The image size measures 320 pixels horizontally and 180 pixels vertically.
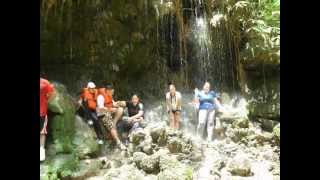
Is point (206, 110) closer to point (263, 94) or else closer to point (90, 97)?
point (263, 94)

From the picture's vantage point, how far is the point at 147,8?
5.63 metres

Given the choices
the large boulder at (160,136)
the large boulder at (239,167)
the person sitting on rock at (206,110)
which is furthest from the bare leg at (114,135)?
the large boulder at (239,167)

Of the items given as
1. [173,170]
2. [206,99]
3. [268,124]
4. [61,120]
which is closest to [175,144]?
[173,170]

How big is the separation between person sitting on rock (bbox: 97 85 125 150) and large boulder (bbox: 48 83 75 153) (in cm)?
33

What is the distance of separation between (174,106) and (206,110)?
40cm

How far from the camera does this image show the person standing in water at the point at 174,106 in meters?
5.54

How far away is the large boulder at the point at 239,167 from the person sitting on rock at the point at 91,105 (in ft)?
5.22

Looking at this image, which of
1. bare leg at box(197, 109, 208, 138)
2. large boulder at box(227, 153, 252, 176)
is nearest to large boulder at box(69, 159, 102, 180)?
bare leg at box(197, 109, 208, 138)

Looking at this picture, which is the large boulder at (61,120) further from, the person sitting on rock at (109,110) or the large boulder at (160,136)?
the large boulder at (160,136)

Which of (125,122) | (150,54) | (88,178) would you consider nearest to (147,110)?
(125,122)

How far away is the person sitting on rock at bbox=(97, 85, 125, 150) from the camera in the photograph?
541 centimetres
